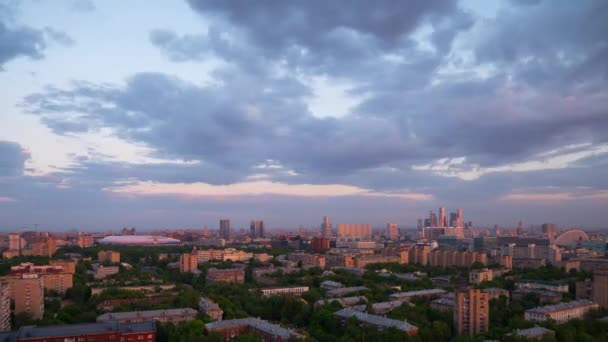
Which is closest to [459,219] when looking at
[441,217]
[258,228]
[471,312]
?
[441,217]

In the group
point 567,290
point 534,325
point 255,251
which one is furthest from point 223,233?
point 534,325

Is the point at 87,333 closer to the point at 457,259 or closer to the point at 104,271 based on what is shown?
the point at 104,271

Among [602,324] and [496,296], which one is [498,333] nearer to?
[602,324]

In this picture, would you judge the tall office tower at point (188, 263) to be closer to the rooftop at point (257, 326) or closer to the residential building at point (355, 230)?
the rooftop at point (257, 326)

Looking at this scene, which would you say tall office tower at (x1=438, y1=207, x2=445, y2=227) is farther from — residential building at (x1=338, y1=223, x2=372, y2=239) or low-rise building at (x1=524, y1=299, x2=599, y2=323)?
low-rise building at (x1=524, y1=299, x2=599, y2=323)

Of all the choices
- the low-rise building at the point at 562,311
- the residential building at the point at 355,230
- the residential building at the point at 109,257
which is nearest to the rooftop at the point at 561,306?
the low-rise building at the point at 562,311

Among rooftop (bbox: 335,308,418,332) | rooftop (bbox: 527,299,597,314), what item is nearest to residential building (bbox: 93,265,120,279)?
rooftop (bbox: 335,308,418,332)

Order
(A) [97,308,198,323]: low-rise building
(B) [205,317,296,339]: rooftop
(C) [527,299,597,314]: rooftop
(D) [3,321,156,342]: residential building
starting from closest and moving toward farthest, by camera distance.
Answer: (D) [3,321,156,342]: residential building → (B) [205,317,296,339]: rooftop → (A) [97,308,198,323]: low-rise building → (C) [527,299,597,314]: rooftop
